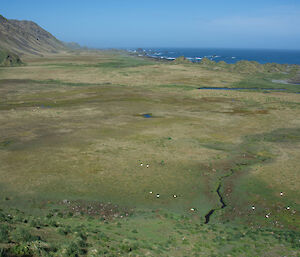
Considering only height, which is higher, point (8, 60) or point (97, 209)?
point (8, 60)

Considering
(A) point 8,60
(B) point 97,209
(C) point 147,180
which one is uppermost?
(A) point 8,60

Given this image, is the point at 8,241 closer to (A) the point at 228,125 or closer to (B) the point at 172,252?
(B) the point at 172,252

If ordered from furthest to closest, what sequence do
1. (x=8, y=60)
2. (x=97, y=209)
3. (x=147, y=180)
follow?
(x=8, y=60) → (x=147, y=180) → (x=97, y=209)

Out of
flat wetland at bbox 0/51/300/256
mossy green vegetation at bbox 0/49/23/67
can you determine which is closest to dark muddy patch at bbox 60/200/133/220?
flat wetland at bbox 0/51/300/256

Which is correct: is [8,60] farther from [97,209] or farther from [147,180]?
[97,209]

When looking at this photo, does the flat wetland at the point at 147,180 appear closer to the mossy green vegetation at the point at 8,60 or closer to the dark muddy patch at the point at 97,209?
the dark muddy patch at the point at 97,209

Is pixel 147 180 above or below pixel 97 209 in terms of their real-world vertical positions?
above

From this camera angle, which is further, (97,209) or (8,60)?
(8,60)

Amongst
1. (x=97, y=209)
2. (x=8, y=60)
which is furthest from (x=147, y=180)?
(x=8, y=60)

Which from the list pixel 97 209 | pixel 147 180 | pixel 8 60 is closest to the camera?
pixel 97 209
